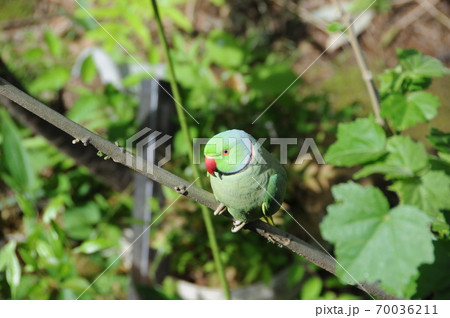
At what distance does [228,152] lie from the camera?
0.34m

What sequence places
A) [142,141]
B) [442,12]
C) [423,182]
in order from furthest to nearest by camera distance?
[442,12] < [142,141] < [423,182]

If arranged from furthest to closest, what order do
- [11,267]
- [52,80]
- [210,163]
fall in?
[52,80] → [11,267] → [210,163]

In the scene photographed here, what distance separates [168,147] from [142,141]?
0.12 meters

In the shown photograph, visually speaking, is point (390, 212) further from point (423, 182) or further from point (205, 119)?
point (205, 119)

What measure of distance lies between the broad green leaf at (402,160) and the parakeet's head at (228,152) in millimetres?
321

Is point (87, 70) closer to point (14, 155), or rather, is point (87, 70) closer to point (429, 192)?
Answer: point (14, 155)

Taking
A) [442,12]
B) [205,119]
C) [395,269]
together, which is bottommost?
[395,269]

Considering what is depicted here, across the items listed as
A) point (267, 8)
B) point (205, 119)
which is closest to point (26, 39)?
point (267, 8)

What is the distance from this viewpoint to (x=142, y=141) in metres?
Answer: 0.81

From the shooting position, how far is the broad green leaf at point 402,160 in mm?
605

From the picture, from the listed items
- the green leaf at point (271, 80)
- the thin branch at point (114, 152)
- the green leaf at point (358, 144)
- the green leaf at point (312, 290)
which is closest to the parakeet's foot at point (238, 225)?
the thin branch at point (114, 152)

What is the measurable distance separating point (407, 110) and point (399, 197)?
0.13 m

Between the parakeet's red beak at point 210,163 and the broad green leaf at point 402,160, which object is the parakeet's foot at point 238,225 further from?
the broad green leaf at point 402,160

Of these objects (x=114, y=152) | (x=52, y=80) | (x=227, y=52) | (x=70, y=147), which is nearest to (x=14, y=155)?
(x=70, y=147)
